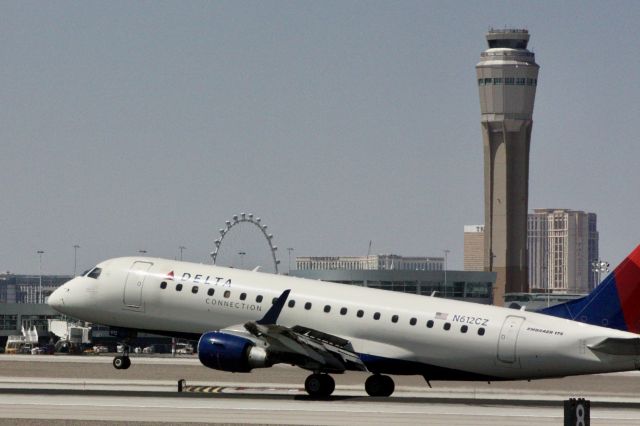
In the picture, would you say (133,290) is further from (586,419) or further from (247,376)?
(586,419)

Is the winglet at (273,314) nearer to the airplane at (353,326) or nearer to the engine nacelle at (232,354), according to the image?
the airplane at (353,326)

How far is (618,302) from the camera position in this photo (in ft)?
188

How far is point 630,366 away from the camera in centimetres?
5591

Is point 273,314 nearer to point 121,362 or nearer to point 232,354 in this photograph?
point 232,354

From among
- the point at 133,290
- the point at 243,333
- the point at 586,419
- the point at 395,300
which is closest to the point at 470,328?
the point at 395,300

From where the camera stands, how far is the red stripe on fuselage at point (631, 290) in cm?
5703

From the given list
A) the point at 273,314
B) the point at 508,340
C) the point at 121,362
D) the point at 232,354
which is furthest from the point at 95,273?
the point at 508,340

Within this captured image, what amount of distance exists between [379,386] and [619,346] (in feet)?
34.5

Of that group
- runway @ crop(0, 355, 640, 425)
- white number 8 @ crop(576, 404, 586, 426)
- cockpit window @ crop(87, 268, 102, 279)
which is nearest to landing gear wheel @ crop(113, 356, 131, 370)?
runway @ crop(0, 355, 640, 425)

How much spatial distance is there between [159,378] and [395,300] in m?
21.5

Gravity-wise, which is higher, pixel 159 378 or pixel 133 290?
pixel 133 290

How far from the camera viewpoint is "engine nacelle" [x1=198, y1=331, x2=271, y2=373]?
5700cm

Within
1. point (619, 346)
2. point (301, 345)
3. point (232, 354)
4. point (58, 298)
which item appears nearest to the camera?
point (619, 346)

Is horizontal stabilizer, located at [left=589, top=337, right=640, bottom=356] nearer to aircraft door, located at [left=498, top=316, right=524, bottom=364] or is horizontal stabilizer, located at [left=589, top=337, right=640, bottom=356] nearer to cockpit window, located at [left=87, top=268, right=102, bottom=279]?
aircraft door, located at [left=498, top=316, right=524, bottom=364]
